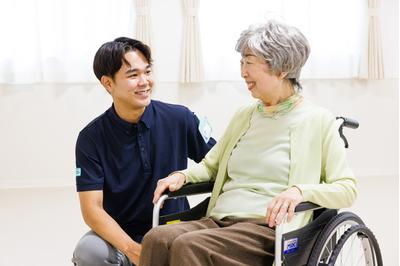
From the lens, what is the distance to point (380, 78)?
509 centimetres

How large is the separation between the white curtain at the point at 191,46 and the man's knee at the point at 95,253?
2951 mm

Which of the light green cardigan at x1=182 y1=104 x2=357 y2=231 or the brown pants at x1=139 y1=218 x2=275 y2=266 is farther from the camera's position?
the light green cardigan at x1=182 y1=104 x2=357 y2=231

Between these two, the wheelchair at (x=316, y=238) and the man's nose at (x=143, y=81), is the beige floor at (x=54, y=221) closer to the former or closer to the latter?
the wheelchair at (x=316, y=238)

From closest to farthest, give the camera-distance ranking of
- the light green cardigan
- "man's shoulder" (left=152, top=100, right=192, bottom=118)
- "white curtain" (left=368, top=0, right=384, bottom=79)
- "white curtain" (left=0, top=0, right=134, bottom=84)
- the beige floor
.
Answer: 1. the light green cardigan
2. "man's shoulder" (left=152, top=100, right=192, bottom=118)
3. the beige floor
4. "white curtain" (left=0, top=0, right=134, bottom=84)
5. "white curtain" (left=368, top=0, right=384, bottom=79)

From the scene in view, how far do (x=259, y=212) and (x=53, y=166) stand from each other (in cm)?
336

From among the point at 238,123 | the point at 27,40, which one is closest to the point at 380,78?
the point at 27,40


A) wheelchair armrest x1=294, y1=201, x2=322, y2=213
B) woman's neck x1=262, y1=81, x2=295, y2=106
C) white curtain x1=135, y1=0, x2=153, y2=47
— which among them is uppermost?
white curtain x1=135, y1=0, x2=153, y2=47

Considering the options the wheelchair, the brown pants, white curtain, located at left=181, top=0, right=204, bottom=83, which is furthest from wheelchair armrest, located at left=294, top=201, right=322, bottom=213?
white curtain, located at left=181, top=0, right=204, bottom=83

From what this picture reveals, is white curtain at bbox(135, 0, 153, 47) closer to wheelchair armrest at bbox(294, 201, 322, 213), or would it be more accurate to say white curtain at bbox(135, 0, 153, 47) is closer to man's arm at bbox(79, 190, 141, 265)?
man's arm at bbox(79, 190, 141, 265)

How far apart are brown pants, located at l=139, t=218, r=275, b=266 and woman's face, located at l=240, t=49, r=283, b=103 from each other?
0.40 metres

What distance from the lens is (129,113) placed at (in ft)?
6.93

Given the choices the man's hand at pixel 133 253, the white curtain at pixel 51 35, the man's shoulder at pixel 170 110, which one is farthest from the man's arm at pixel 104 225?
the white curtain at pixel 51 35

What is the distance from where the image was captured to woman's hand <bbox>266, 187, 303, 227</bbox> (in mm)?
1580

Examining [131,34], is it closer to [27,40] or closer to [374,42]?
[27,40]
